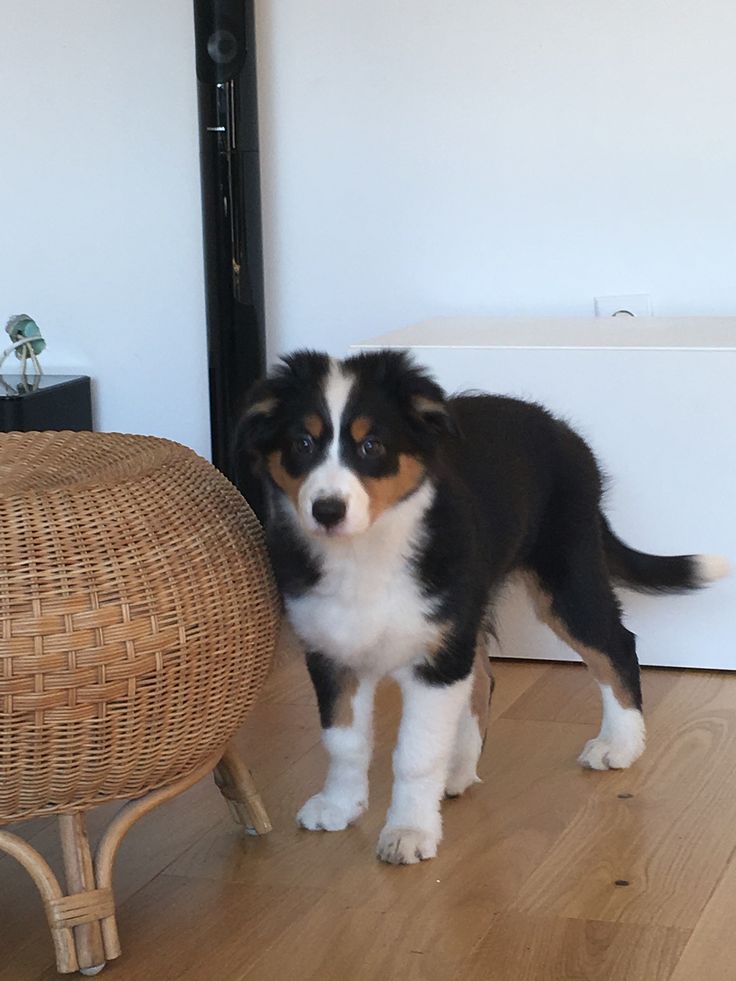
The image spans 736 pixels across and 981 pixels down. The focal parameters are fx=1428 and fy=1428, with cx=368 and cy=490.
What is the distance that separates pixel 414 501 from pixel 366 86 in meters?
1.94

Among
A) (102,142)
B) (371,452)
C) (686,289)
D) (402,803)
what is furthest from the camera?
(102,142)

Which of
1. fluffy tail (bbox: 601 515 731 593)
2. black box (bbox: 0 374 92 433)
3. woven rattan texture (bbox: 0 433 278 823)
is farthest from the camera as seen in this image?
black box (bbox: 0 374 92 433)

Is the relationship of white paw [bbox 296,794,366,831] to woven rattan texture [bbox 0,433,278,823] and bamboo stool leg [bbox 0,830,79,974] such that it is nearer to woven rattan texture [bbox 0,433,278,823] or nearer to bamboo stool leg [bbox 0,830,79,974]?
woven rattan texture [bbox 0,433,278,823]

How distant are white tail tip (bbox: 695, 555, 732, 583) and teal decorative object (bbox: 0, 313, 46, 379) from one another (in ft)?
6.63

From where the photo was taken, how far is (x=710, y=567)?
2.77m

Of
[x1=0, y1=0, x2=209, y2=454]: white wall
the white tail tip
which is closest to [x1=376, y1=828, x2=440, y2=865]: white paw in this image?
the white tail tip

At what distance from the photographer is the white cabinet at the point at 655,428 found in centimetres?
301

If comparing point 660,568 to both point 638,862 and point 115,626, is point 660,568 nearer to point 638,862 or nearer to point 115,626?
point 638,862

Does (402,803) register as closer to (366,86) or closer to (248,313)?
(248,313)

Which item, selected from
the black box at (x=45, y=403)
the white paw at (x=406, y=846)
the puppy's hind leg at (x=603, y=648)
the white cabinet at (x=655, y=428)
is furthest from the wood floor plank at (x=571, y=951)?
the black box at (x=45, y=403)

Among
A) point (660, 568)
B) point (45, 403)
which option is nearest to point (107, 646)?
point (660, 568)

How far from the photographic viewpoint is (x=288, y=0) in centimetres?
378

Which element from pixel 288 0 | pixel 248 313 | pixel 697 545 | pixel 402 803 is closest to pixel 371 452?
pixel 402 803

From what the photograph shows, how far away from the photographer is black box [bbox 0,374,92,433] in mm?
3674
